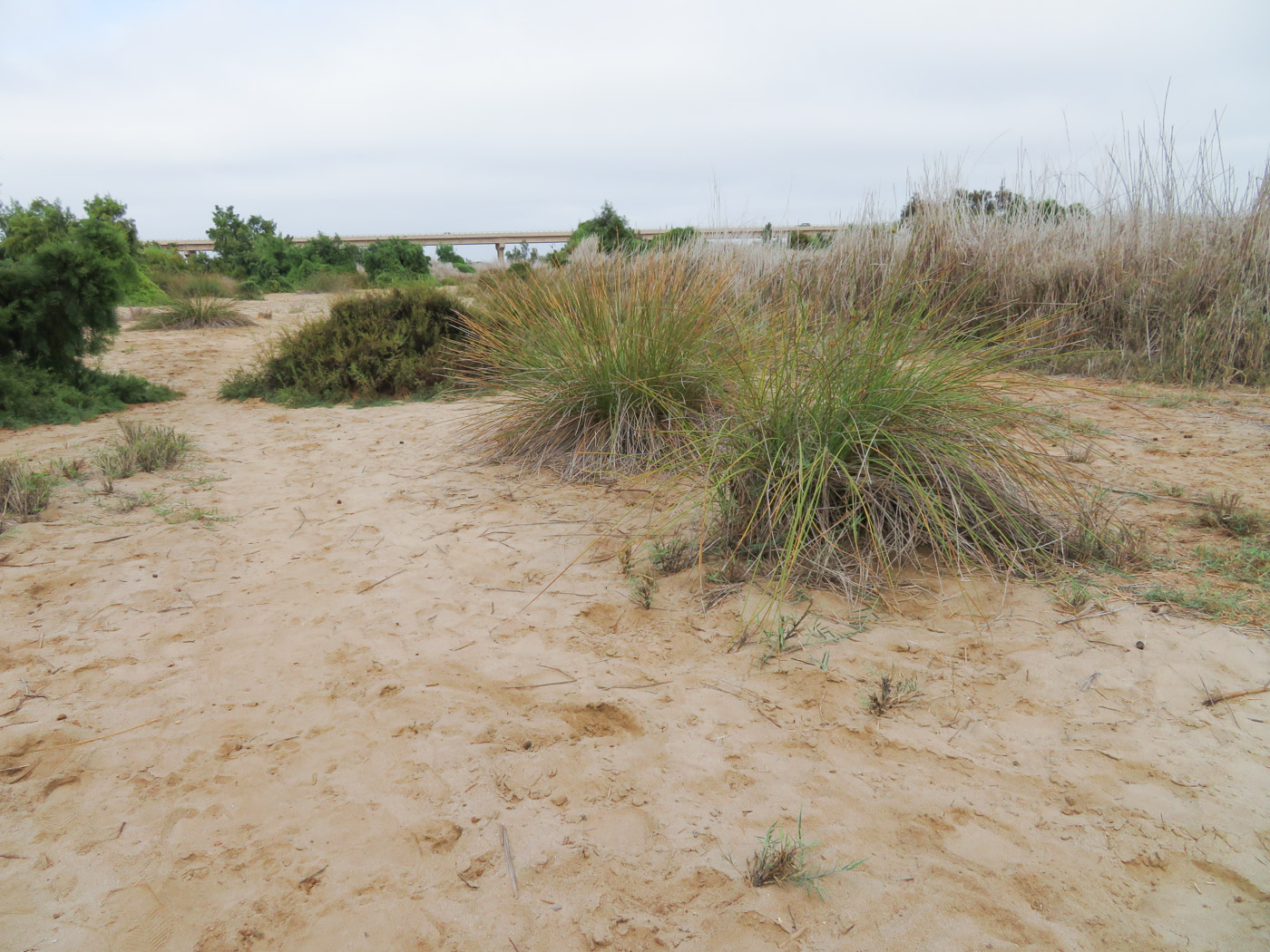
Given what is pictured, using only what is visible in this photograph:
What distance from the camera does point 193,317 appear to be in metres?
10.6

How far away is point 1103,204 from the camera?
6.91 metres

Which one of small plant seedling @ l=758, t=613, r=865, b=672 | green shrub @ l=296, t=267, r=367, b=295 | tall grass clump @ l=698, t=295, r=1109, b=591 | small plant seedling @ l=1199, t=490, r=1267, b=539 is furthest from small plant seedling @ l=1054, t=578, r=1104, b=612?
green shrub @ l=296, t=267, r=367, b=295

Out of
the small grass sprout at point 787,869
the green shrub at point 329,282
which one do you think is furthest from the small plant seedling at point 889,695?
the green shrub at point 329,282

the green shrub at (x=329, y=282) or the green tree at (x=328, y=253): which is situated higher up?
the green tree at (x=328, y=253)

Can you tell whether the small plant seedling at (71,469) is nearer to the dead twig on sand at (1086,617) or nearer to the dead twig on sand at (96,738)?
the dead twig on sand at (96,738)

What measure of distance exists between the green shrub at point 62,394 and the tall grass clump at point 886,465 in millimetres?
5638

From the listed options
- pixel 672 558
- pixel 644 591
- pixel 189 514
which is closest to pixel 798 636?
pixel 644 591

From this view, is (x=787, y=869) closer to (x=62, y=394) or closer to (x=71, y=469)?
(x=71, y=469)

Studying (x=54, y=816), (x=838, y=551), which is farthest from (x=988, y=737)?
(x=54, y=816)

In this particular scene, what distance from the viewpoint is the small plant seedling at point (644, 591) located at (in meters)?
2.67

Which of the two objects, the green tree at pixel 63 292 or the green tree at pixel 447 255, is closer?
the green tree at pixel 63 292

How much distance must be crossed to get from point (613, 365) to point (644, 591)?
6.28 ft

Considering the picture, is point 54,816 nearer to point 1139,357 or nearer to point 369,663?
point 369,663

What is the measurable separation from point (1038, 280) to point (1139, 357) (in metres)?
1.16
